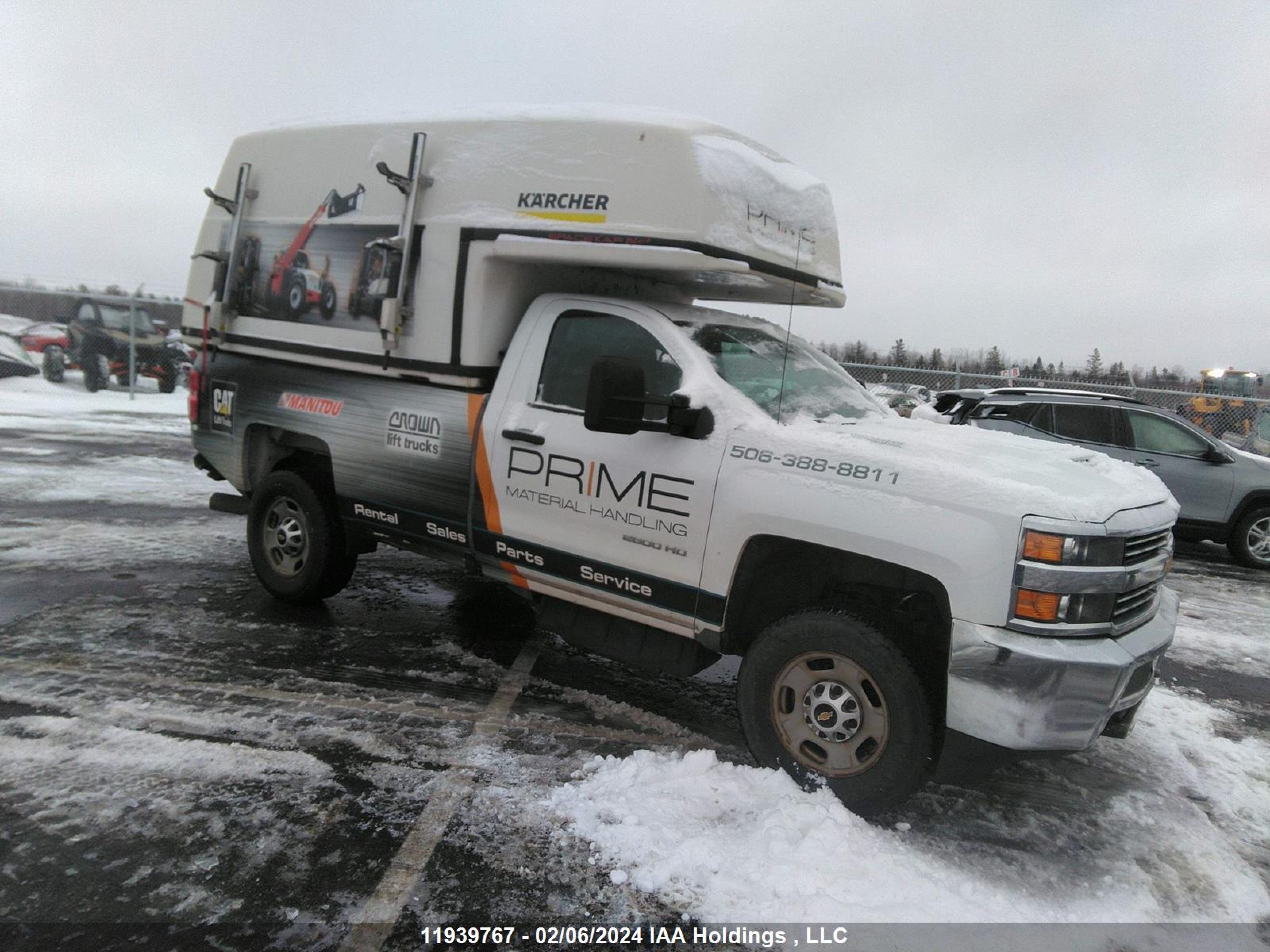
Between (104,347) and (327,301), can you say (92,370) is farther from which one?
(327,301)

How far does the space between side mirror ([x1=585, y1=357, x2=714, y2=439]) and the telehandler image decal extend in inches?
72.5

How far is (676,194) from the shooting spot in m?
3.86

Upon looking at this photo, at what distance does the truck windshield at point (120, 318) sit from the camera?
54.9 ft

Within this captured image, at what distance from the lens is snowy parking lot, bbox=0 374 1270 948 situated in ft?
8.94

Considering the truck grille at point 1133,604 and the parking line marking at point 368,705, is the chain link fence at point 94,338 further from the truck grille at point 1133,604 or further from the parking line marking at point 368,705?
the truck grille at point 1133,604

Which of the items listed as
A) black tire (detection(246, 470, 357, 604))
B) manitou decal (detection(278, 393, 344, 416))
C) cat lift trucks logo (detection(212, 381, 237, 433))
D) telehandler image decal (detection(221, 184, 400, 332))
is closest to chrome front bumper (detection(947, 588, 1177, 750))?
telehandler image decal (detection(221, 184, 400, 332))

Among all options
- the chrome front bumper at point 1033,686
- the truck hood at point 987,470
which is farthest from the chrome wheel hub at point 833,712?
the truck hood at point 987,470

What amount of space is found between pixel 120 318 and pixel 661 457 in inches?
680

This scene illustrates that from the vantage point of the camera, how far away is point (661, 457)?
3.73 metres

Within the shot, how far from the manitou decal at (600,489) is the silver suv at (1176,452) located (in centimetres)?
655

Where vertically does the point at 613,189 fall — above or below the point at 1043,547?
above

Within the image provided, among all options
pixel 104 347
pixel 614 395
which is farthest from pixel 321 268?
pixel 104 347

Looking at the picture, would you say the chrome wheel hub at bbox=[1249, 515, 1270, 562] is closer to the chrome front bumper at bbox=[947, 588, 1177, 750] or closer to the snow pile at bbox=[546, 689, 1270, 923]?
the snow pile at bbox=[546, 689, 1270, 923]

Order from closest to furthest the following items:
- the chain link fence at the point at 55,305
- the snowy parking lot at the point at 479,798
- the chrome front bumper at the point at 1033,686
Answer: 1. the snowy parking lot at the point at 479,798
2. the chrome front bumper at the point at 1033,686
3. the chain link fence at the point at 55,305
